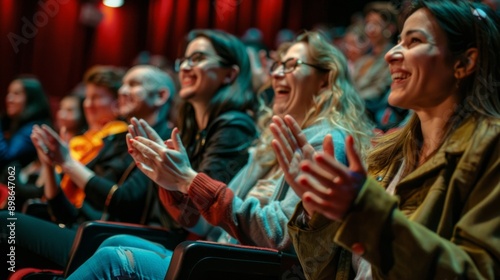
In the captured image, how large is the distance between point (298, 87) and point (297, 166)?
785mm

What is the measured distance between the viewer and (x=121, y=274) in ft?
4.30

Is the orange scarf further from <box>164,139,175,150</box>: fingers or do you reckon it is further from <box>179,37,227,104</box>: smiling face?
<box>164,139,175,150</box>: fingers

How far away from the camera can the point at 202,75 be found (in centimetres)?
210

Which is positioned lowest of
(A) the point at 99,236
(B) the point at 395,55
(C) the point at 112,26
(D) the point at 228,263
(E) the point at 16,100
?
(A) the point at 99,236

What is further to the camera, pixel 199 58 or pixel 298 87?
pixel 199 58

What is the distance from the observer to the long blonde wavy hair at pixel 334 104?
1675mm

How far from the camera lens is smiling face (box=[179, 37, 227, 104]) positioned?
82.6 inches

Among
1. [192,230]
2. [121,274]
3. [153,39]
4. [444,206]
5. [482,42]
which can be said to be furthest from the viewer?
[153,39]

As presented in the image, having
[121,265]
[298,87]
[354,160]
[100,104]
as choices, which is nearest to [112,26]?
[100,104]

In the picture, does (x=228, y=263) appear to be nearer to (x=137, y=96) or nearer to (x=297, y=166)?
(x=297, y=166)

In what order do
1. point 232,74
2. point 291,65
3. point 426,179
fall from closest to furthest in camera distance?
point 426,179 < point 291,65 < point 232,74

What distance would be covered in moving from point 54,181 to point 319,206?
1.54 meters

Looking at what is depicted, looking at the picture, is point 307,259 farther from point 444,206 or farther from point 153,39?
point 153,39

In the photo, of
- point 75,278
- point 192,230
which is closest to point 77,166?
point 192,230
